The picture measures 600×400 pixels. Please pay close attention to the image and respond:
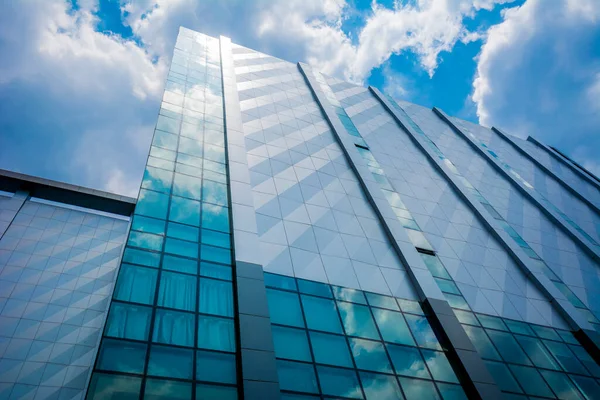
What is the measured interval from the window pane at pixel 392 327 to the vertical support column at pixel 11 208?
33545mm

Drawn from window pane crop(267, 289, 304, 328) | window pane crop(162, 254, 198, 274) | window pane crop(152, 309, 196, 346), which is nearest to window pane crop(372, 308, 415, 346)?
window pane crop(267, 289, 304, 328)

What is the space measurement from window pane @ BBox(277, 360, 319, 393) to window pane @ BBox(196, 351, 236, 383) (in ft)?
5.98

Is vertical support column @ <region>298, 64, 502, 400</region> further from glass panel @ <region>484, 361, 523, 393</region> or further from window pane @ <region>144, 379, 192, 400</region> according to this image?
window pane @ <region>144, 379, 192, 400</region>

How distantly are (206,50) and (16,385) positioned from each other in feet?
113

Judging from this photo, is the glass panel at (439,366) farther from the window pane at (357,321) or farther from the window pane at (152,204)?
the window pane at (152,204)

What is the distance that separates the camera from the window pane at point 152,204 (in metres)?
16.3

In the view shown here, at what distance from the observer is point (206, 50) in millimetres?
37188

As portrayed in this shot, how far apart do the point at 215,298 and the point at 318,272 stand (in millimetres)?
5646

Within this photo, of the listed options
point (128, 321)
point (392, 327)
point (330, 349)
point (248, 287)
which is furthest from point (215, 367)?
point (392, 327)

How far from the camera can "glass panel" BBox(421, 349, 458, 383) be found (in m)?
14.5

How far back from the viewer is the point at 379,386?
12.9m

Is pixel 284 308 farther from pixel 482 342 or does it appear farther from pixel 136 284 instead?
pixel 482 342

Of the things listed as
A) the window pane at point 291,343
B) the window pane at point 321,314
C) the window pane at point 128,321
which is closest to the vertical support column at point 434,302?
the window pane at point 321,314

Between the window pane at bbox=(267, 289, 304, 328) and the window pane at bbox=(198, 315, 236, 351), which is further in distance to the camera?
the window pane at bbox=(267, 289, 304, 328)
